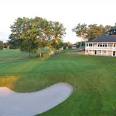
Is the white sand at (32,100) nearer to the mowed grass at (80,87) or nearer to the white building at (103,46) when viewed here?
the mowed grass at (80,87)

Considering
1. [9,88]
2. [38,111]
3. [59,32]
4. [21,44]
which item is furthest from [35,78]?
[59,32]

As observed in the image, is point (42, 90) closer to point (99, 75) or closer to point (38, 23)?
point (99, 75)

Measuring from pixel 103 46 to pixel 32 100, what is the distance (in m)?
80.0

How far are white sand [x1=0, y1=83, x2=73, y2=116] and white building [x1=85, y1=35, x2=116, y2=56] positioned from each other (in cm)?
7124

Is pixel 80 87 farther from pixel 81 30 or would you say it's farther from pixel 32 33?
pixel 81 30

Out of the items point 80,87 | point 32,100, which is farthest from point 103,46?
point 32,100

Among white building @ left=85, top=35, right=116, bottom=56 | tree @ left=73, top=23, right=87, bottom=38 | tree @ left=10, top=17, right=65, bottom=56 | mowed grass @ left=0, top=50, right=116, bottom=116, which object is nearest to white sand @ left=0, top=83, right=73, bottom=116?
mowed grass @ left=0, top=50, right=116, bottom=116

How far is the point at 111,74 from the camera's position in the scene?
44688mm

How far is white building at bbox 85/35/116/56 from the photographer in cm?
10812

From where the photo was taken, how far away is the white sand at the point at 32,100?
91.2 feet

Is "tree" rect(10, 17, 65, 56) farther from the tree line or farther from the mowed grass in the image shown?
the mowed grass

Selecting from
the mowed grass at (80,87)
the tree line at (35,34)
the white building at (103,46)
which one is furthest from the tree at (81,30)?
the mowed grass at (80,87)

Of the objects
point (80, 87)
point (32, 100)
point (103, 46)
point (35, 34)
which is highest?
point (35, 34)

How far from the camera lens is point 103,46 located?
110m
